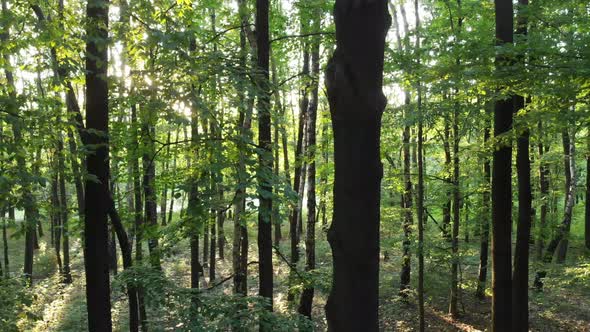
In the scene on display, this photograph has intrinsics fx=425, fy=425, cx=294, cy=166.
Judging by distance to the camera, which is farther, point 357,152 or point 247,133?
point 247,133

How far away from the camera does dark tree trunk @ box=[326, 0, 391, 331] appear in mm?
2482

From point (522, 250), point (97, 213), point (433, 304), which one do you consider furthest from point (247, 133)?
point (433, 304)

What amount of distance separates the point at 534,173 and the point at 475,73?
13789mm

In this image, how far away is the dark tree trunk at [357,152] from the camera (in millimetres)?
2482

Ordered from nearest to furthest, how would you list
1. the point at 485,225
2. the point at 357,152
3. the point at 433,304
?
1. the point at 357,152
2. the point at 485,225
3. the point at 433,304

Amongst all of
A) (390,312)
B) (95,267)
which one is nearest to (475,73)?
(95,267)

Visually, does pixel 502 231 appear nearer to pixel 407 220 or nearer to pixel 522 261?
pixel 522 261

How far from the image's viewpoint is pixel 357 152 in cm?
251

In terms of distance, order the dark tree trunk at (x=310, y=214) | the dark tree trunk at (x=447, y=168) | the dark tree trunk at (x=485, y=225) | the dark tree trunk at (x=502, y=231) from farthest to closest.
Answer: the dark tree trunk at (x=485, y=225) → the dark tree trunk at (x=447, y=168) → the dark tree trunk at (x=310, y=214) → the dark tree trunk at (x=502, y=231)

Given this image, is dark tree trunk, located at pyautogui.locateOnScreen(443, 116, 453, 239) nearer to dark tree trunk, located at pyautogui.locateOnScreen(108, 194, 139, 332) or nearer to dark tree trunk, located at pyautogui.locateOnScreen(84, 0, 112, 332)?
dark tree trunk, located at pyautogui.locateOnScreen(108, 194, 139, 332)

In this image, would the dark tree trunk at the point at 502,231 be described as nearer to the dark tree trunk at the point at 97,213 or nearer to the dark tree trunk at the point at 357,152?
the dark tree trunk at the point at 357,152

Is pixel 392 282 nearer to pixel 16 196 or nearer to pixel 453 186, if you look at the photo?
pixel 453 186

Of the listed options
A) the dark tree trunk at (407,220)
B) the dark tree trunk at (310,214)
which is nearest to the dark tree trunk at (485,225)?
the dark tree trunk at (407,220)

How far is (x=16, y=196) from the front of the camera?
4.48 meters
